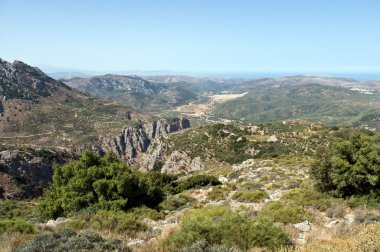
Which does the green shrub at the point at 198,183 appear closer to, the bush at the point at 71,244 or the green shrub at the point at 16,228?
the green shrub at the point at 16,228

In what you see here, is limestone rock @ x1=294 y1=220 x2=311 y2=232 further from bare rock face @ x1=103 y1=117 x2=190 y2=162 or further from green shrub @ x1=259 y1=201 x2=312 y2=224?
bare rock face @ x1=103 y1=117 x2=190 y2=162

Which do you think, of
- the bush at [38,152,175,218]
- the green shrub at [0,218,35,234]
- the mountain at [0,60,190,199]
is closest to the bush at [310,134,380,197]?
the bush at [38,152,175,218]

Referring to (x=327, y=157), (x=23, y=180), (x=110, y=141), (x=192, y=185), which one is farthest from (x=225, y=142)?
(x=110, y=141)

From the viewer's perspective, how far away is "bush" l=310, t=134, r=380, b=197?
68.1 ft

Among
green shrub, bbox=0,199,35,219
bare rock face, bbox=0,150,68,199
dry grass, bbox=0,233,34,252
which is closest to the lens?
dry grass, bbox=0,233,34,252

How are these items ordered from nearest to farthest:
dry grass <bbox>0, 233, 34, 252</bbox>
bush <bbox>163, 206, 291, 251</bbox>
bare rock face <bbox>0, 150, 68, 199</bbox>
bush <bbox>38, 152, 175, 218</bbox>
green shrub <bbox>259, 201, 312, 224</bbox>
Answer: dry grass <bbox>0, 233, 34, 252</bbox> → bush <bbox>163, 206, 291, 251</bbox> → green shrub <bbox>259, 201, 312, 224</bbox> → bush <bbox>38, 152, 175, 218</bbox> → bare rock face <bbox>0, 150, 68, 199</bbox>

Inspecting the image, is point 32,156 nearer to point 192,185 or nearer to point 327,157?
point 192,185

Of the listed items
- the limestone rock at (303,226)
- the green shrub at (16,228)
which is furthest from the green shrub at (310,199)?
the green shrub at (16,228)

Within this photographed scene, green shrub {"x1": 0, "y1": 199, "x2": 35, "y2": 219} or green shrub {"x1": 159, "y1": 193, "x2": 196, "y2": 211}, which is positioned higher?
green shrub {"x1": 159, "y1": 193, "x2": 196, "y2": 211}

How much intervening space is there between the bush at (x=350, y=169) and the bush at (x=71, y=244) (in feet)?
50.8

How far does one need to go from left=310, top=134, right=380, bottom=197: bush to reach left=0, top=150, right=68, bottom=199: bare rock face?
178 ft

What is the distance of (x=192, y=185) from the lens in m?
36.3

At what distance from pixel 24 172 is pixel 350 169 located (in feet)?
227

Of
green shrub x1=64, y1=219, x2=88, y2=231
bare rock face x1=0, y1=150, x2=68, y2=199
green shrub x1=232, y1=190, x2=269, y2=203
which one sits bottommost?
bare rock face x1=0, y1=150, x2=68, y2=199
